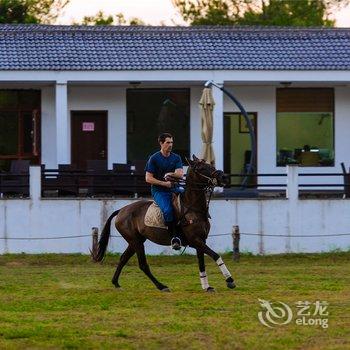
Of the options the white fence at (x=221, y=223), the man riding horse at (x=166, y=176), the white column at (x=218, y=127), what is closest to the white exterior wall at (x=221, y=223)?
the white fence at (x=221, y=223)

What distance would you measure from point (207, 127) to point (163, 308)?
51.4ft

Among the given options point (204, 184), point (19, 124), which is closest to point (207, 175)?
point (204, 184)

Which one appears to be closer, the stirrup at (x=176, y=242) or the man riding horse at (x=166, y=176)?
the man riding horse at (x=166, y=176)

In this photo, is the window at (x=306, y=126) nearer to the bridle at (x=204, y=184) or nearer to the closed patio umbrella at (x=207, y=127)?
the closed patio umbrella at (x=207, y=127)

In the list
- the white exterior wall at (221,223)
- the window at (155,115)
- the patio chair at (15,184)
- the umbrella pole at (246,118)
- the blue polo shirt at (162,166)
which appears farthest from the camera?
the window at (155,115)

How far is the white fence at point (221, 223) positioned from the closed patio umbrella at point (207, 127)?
6.77ft

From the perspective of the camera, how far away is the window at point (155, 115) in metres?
40.0

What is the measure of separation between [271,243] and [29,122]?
36.6 ft

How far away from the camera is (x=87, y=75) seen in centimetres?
3775

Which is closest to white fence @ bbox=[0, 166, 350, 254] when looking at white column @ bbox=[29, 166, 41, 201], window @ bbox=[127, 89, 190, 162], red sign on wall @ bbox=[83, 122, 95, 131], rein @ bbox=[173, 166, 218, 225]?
white column @ bbox=[29, 166, 41, 201]

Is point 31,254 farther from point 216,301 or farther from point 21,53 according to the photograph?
point 216,301

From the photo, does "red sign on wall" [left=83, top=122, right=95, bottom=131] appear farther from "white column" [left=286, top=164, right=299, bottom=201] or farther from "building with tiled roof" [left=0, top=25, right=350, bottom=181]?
"white column" [left=286, top=164, right=299, bottom=201]

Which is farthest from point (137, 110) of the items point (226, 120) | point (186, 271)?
point (186, 271)

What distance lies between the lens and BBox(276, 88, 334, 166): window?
1597 inches
